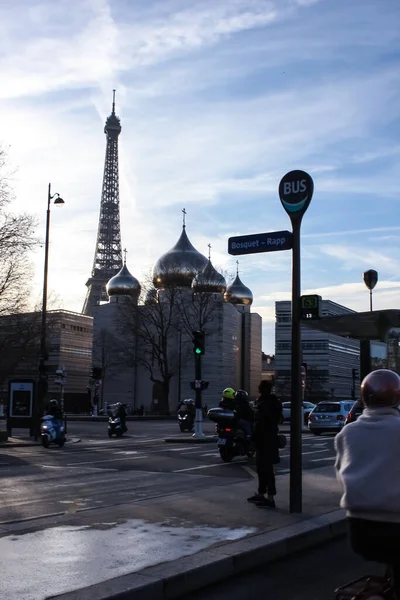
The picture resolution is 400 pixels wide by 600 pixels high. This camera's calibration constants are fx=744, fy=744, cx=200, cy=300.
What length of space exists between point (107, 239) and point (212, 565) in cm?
13624

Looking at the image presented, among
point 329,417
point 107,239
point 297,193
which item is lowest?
point 329,417

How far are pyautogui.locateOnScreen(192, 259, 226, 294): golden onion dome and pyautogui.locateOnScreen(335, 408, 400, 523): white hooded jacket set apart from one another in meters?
66.4

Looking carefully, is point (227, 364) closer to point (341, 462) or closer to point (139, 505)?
point (139, 505)

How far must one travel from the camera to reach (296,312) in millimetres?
9188

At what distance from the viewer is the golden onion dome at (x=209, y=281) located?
232 feet

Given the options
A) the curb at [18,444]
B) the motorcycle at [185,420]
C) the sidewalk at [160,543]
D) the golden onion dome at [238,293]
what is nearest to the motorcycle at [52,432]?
the curb at [18,444]

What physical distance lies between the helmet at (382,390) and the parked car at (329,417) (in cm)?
2752

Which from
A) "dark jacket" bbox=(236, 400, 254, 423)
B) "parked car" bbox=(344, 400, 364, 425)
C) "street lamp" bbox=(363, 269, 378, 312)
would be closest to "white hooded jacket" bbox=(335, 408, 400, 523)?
"parked car" bbox=(344, 400, 364, 425)

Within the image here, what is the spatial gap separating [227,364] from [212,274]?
1540cm

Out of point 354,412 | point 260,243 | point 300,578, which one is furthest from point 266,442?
point 354,412

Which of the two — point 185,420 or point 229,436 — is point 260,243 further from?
point 185,420

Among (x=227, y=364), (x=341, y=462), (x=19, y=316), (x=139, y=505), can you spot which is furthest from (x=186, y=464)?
(x=227, y=364)

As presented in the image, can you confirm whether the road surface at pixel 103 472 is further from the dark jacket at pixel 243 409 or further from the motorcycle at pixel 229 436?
the dark jacket at pixel 243 409

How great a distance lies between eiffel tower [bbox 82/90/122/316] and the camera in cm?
13650
